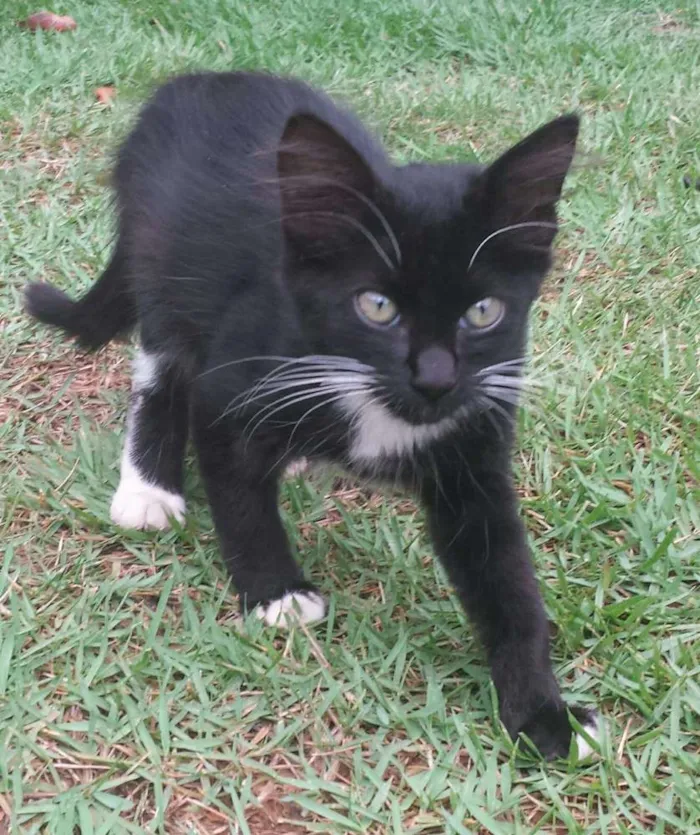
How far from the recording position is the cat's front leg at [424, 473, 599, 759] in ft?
5.87

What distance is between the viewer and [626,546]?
222 centimetres

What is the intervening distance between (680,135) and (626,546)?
231 centimetres

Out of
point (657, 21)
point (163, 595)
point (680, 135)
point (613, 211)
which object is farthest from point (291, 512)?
point (657, 21)

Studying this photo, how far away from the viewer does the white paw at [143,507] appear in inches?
90.7

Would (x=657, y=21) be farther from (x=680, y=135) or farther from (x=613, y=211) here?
(x=613, y=211)

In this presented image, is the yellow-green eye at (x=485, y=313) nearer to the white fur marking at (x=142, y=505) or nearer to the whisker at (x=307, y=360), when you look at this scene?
the whisker at (x=307, y=360)

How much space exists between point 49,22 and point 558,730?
455 cm

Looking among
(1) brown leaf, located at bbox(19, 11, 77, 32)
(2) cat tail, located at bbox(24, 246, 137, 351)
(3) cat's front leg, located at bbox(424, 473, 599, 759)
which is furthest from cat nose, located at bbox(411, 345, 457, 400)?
(1) brown leaf, located at bbox(19, 11, 77, 32)

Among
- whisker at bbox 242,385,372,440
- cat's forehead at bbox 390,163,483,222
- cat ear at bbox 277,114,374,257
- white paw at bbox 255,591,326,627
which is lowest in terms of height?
white paw at bbox 255,591,326,627

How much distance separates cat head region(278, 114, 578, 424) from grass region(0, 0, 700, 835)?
1.77 ft

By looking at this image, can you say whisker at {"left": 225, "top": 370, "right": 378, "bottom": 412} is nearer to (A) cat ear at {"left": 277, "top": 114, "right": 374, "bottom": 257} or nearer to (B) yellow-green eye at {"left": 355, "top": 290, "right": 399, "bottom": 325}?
(B) yellow-green eye at {"left": 355, "top": 290, "right": 399, "bottom": 325}

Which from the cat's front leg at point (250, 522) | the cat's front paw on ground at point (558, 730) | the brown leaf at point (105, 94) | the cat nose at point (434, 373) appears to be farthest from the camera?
the brown leaf at point (105, 94)

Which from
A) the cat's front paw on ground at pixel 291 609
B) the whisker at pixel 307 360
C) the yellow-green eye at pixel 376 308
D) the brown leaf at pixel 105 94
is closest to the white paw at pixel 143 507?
the cat's front paw on ground at pixel 291 609

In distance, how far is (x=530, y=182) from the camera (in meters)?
1.72
